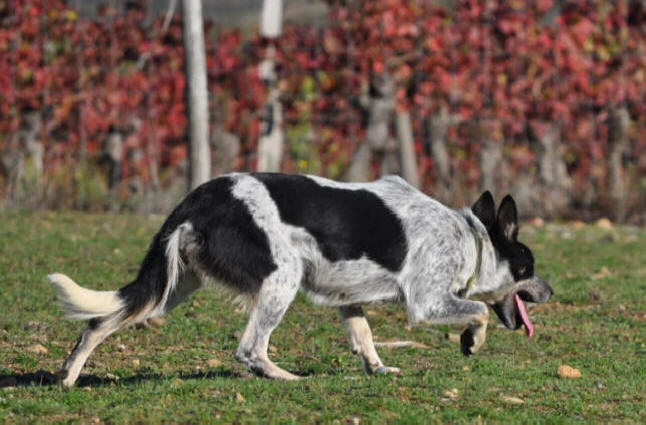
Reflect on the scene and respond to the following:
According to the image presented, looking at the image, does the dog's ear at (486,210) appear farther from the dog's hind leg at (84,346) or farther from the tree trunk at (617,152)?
A: the tree trunk at (617,152)

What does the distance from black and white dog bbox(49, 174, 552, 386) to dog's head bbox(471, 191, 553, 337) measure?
6cm

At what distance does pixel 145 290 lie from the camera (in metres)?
7.04

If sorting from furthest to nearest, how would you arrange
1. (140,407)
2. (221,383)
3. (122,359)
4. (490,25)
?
(490,25), (122,359), (221,383), (140,407)

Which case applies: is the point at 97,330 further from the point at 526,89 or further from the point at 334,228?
the point at 526,89

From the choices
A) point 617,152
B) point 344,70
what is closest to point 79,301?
point 344,70

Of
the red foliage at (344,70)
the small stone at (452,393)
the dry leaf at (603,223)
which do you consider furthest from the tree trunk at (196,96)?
Result: the small stone at (452,393)

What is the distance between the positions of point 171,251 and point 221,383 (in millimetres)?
819

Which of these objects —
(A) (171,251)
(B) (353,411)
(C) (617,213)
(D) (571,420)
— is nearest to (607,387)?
(D) (571,420)

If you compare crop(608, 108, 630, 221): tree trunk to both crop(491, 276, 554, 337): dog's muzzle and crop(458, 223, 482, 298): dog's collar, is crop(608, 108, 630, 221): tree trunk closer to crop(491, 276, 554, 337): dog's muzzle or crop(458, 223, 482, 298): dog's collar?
crop(491, 276, 554, 337): dog's muzzle

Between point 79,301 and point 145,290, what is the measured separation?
401mm

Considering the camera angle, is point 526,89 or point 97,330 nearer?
point 97,330

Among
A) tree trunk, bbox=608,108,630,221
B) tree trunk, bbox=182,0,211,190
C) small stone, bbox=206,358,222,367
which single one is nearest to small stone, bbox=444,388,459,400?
small stone, bbox=206,358,222,367

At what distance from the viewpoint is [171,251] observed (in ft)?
23.1

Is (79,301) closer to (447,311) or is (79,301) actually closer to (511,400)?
(447,311)
